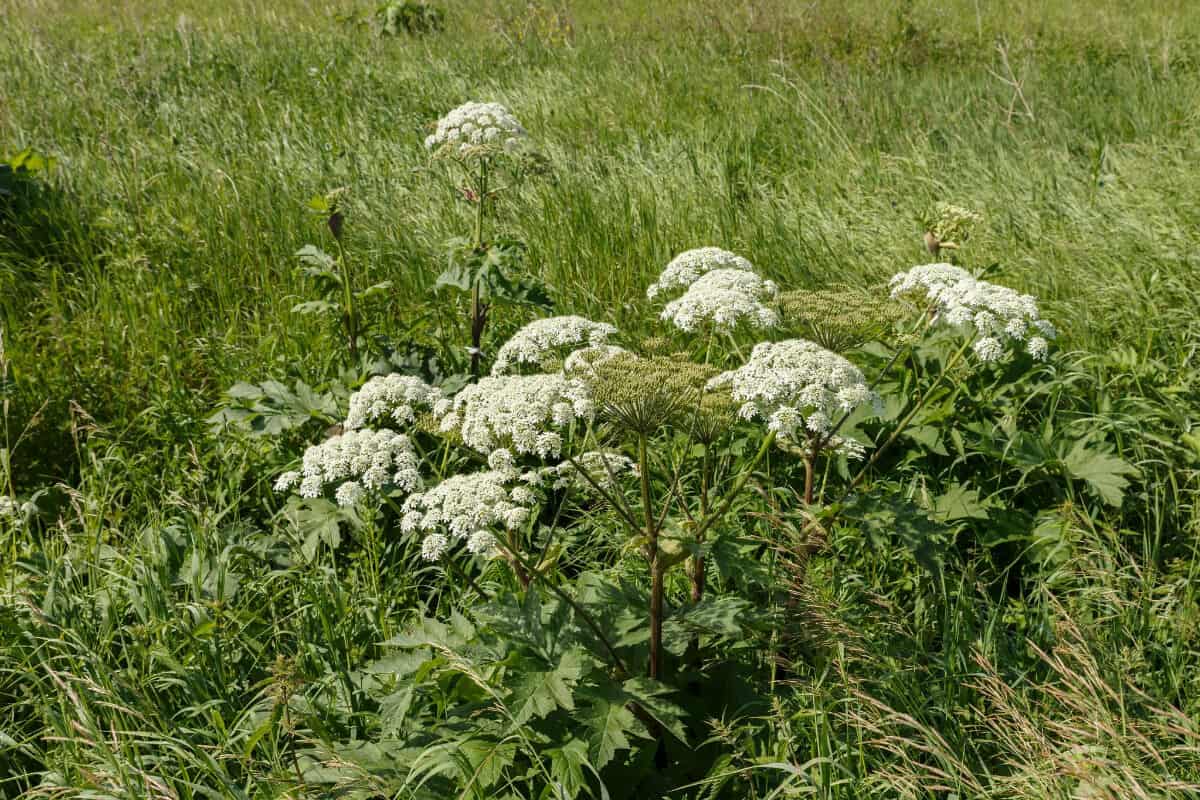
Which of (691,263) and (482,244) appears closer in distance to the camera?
(691,263)

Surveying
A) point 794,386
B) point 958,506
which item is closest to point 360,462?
point 794,386

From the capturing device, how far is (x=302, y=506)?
3.52m

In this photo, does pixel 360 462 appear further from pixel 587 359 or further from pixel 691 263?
pixel 691 263

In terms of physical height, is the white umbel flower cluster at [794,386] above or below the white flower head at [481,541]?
above

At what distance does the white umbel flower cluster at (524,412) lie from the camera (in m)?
2.28

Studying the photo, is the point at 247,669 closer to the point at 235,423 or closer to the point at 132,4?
the point at 235,423

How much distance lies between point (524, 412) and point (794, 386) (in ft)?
2.22

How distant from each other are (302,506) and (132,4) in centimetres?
1145

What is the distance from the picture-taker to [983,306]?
276cm

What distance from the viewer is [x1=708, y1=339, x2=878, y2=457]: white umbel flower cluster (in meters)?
2.27

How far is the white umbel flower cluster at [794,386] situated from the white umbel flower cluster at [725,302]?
0.45 feet

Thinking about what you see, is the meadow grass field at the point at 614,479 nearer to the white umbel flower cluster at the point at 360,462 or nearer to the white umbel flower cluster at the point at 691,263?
the white umbel flower cluster at the point at 691,263

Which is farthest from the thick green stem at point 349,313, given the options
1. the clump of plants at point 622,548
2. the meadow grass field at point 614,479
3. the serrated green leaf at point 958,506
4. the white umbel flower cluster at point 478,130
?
the serrated green leaf at point 958,506

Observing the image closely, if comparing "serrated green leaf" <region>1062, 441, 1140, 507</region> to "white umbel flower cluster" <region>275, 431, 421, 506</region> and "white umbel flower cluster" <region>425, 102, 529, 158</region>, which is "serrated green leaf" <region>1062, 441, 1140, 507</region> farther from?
"white umbel flower cluster" <region>425, 102, 529, 158</region>
